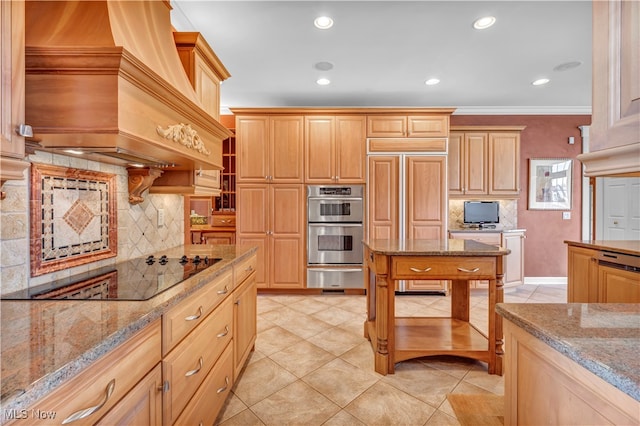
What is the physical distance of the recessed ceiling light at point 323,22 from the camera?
2447mm

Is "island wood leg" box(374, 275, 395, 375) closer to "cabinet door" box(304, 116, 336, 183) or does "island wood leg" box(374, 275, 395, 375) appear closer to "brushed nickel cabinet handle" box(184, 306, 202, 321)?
"brushed nickel cabinet handle" box(184, 306, 202, 321)

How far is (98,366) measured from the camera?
2.37 feet

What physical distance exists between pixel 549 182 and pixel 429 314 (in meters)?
3.31

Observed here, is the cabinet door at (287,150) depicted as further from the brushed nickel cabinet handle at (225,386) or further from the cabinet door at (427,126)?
the brushed nickel cabinet handle at (225,386)

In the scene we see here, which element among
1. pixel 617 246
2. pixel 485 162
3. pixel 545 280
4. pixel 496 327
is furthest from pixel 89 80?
pixel 545 280

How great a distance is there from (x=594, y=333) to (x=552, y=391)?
0.66ft

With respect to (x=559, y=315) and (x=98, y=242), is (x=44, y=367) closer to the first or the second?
(x=98, y=242)

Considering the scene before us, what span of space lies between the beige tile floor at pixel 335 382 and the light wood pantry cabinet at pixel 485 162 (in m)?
2.10

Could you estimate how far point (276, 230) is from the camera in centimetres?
395

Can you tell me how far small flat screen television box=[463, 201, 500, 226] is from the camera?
440 centimetres

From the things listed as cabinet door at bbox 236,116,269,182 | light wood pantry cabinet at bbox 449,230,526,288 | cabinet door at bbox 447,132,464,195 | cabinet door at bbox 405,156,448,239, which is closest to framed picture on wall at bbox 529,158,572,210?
light wood pantry cabinet at bbox 449,230,526,288

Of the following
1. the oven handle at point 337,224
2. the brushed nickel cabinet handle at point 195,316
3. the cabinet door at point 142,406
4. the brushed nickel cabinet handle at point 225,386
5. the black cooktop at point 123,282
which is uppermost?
the oven handle at point 337,224

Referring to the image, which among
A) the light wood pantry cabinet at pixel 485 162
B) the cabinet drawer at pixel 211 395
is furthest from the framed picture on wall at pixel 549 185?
the cabinet drawer at pixel 211 395

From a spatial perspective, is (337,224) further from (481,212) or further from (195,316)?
(195,316)
